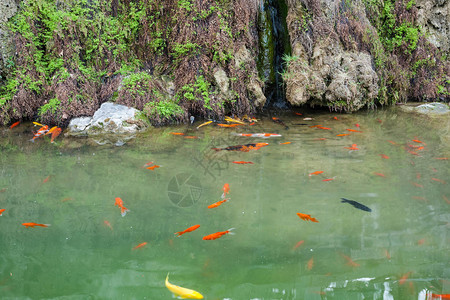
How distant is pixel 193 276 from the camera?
2.64 m

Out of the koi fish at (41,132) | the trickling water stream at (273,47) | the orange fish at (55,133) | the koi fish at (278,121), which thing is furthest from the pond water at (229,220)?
the trickling water stream at (273,47)

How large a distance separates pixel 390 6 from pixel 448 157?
494 centimetres

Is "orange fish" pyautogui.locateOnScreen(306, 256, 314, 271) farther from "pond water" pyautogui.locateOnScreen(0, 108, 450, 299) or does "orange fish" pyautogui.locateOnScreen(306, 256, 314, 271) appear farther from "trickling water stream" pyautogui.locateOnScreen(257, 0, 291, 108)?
"trickling water stream" pyautogui.locateOnScreen(257, 0, 291, 108)

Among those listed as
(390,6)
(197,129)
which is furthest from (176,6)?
(390,6)

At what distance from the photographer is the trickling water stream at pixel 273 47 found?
25.8 ft

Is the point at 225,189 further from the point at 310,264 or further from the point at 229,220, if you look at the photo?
the point at 310,264

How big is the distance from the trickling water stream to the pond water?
8.59 ft

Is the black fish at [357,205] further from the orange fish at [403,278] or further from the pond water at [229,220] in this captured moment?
the orange fish at [403,278]

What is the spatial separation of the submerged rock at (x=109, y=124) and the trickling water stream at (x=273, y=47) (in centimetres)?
296

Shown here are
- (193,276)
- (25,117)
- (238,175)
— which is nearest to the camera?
(193,276)

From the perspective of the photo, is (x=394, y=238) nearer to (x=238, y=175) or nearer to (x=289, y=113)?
(x=238, y=175)

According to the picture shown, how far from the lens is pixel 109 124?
6211 millimetres

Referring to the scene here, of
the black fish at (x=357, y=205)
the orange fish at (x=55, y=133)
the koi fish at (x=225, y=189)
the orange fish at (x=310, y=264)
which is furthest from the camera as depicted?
the orange fish at (x=55, y=133)

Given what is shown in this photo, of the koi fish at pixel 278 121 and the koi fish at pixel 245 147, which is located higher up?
the koi fish at pixel 278 121
